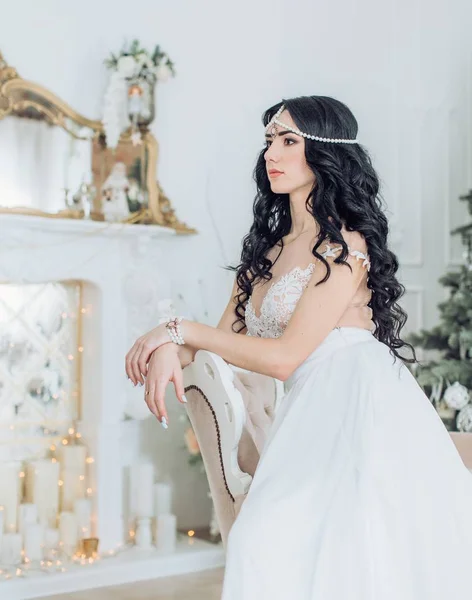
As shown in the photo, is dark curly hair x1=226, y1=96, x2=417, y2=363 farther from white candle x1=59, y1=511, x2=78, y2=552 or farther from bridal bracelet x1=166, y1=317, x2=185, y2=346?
white candle x1=59, y1=511, x2=78, y2=552

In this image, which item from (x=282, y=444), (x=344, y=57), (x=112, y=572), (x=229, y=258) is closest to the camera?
(x=282, y=444)

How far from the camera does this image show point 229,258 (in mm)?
4660

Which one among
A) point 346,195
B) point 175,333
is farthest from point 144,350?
point 346,195

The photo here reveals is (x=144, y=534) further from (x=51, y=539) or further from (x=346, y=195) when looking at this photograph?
(x=346, y=195)

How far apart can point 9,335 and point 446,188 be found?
8.88ft

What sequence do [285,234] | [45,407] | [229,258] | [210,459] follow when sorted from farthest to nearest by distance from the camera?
[229,258], [45,407], [285,234], [210,459]

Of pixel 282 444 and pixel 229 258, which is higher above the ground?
pixel 229 258

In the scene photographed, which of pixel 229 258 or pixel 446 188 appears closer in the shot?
pixel 229 258

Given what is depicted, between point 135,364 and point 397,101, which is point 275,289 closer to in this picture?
point 135,364

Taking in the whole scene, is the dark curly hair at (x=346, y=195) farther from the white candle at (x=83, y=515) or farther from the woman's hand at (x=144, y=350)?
the white candle at (x=83, y=515)

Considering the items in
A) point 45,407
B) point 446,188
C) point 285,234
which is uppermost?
point 446,188

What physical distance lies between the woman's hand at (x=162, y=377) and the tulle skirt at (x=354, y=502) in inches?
9.7

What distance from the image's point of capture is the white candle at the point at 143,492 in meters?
4.16

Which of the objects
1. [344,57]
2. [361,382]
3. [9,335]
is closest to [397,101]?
[344,57]
